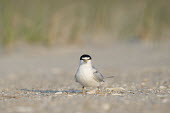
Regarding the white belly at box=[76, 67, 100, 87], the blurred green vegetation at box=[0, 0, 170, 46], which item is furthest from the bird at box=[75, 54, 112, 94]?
the blurred green vegetation at box=[0, 0, 170, 46]

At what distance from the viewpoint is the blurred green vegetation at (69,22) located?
38.9ft

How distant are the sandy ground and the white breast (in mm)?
163

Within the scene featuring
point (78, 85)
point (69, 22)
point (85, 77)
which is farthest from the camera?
point (69, 22)

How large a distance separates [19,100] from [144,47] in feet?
25.4

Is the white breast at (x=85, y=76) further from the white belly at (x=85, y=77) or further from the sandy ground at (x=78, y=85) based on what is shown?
the sandy ground at (x=78, y=85)

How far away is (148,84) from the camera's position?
22.0ft

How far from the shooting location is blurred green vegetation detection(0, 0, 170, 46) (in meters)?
11.8

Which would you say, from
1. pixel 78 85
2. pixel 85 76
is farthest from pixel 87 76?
pixel 78 85

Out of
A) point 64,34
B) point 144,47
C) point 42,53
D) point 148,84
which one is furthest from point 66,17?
point 148,84

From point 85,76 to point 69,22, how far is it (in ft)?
28.8

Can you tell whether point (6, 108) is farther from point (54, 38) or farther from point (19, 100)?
point (54, 38)

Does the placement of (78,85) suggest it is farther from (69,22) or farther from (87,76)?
(69,22)

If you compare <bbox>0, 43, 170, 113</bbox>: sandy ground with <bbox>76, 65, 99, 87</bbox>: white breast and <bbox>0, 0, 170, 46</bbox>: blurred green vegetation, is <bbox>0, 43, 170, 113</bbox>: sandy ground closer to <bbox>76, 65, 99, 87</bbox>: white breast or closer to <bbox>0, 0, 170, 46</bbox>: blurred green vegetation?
<bbox>76, 65, 99, 87</bbox>: white breast

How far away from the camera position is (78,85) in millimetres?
6934
